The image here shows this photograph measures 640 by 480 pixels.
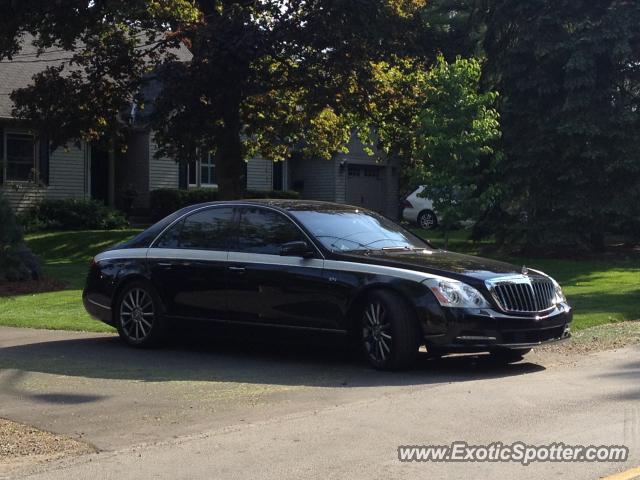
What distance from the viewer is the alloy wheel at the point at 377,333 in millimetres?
8867

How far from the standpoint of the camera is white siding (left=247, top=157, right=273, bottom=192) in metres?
34.8

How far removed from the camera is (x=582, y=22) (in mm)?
22578

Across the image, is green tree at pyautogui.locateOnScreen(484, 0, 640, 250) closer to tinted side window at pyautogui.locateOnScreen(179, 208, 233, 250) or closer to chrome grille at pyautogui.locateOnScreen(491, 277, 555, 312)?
tinted side window at pyautogui.locateOnScreen(179, 208, 233, 250)

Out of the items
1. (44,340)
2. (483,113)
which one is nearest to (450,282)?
(44,340)

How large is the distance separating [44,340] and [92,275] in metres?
1.08

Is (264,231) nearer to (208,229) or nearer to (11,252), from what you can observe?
(208,229)

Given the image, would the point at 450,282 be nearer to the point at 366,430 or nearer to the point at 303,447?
the point at 366,430

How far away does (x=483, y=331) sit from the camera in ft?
28.4

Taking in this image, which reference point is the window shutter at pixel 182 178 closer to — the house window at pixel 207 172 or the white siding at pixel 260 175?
the house window at pixel 207 172

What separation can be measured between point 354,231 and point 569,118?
1378 cm

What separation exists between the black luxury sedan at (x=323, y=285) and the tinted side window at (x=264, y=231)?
0.04 ft

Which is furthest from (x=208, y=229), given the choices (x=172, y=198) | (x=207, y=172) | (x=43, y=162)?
(x=207, y=172)

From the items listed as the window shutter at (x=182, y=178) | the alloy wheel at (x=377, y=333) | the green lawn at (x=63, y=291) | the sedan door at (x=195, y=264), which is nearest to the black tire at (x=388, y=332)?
the alloy wheel at (x=377, y=333)

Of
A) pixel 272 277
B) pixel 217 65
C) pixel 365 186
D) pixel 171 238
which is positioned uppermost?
pixel 217 65
